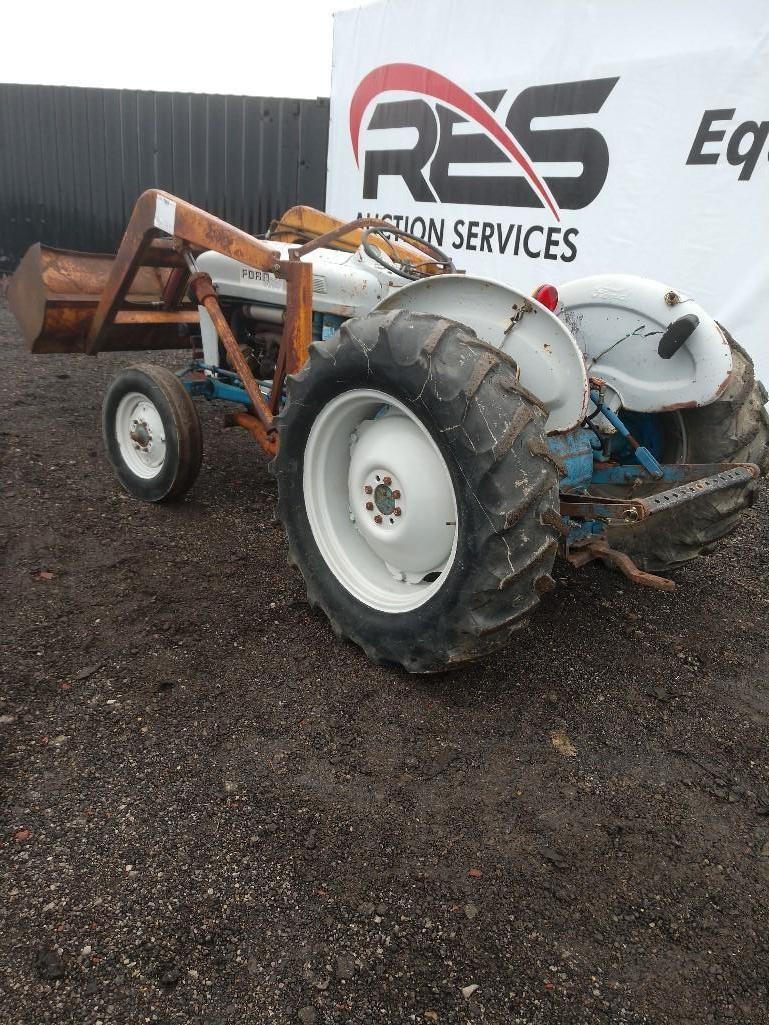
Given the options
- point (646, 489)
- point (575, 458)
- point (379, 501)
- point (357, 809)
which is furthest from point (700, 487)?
point (357, 809)

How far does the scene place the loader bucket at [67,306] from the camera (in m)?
4.18

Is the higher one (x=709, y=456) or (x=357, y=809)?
(x=709, y=456)

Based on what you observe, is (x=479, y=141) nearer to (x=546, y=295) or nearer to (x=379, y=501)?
(x=546, y=295)

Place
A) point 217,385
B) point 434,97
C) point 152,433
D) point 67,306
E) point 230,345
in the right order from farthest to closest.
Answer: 1. point 434,97
2. point 67,306
3. point 217,385
4. point 152,433
5. point 230,345

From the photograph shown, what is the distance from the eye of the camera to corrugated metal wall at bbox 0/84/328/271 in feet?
30.2

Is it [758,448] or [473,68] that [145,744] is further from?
[473,68]

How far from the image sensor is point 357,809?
77.3 inches

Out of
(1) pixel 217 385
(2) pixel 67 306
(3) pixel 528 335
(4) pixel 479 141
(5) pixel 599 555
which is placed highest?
(4) pixel 479 141

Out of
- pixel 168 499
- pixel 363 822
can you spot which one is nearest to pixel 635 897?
pixel 363 822

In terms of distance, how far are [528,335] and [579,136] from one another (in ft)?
14.4

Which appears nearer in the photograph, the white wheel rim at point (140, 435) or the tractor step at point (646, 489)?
the tractor step at point (646, 489)

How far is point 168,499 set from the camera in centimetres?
370

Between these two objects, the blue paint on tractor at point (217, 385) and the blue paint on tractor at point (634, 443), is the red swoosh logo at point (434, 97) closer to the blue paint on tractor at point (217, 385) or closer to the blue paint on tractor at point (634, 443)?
the blue paint on tractor at point (217, 385)

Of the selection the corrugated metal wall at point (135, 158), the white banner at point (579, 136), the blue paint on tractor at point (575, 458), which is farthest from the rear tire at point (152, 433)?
the corrugated metal wall at point (135, 158)
